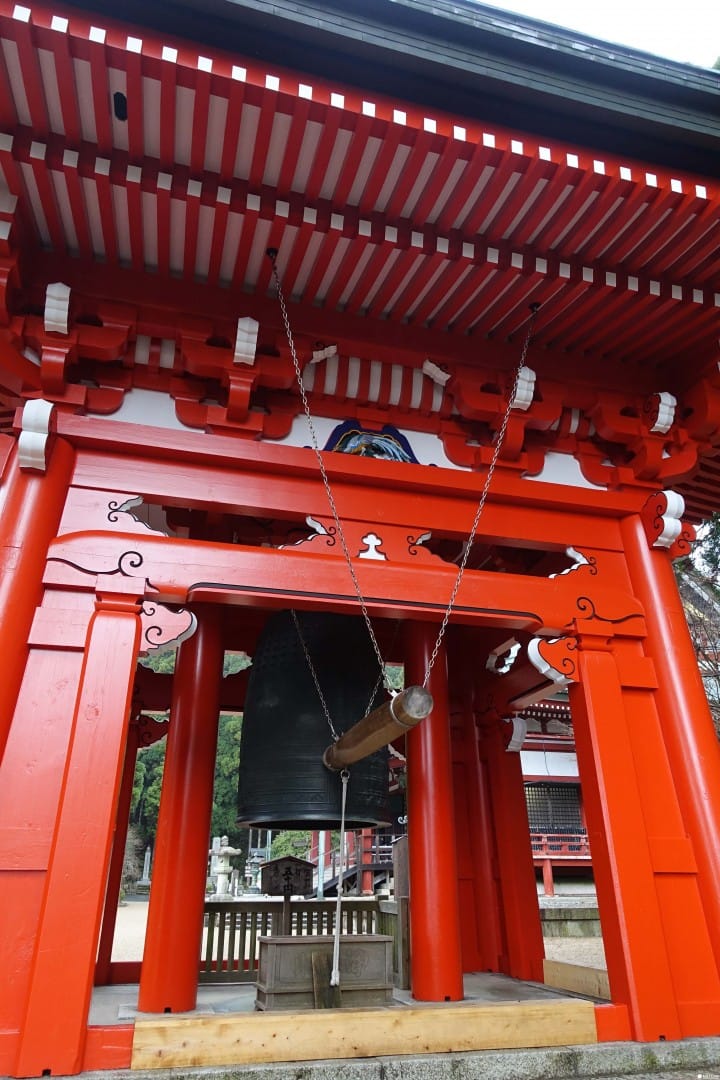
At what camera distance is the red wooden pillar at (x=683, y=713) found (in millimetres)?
4141

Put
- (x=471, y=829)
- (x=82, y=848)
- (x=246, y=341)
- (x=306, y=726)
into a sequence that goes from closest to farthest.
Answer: (x=82, y=848), (x=246, y=341), (x=306, y=726), (x=471, y=829)

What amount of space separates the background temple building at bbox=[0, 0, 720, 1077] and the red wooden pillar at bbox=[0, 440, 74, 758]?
0.02 m

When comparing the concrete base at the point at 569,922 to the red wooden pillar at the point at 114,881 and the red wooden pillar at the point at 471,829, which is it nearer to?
the red wooden pillar at the point at 471,829

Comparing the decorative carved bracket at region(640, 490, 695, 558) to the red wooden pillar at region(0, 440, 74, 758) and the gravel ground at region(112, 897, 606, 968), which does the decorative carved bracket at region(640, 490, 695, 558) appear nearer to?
the red wooden pillar at region(0, 440, 74, 758)

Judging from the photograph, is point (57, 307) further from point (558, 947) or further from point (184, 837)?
point (558, 947)

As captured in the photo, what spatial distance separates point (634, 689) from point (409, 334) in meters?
2.84

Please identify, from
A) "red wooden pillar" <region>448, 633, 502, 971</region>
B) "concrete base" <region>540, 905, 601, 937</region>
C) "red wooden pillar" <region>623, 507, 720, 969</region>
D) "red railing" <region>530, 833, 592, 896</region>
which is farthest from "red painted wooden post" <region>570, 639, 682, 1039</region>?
"red railing" <region>530, 833, 592, 896</region>

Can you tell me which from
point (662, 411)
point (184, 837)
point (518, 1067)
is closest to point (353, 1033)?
point (518, 1067)

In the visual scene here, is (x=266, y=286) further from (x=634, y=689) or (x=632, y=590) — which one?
(x=634, y=689)

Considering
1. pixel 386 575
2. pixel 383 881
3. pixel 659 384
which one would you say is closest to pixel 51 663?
pixel 386 575

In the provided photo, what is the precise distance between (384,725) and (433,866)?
237cm

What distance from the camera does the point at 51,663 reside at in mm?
3713

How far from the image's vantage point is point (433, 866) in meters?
4.98

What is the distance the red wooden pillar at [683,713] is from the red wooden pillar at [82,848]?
334cm
